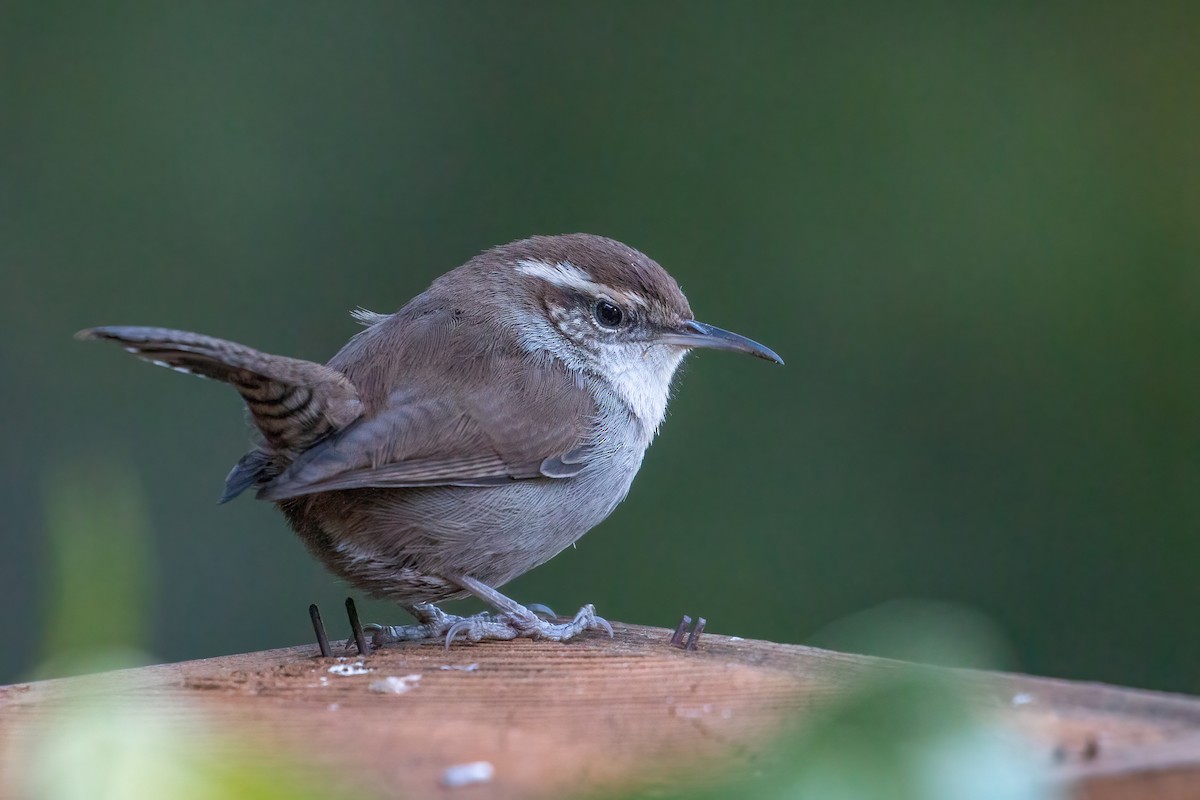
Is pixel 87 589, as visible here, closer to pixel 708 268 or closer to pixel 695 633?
pixel 695 633

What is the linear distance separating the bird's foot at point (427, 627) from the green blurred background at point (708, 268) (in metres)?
2.85

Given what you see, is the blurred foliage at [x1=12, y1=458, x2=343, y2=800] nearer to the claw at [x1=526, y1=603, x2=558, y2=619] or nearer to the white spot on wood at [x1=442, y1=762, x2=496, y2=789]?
the white spot on wood at [x1=442, y1=762, x2=496, y2=789]

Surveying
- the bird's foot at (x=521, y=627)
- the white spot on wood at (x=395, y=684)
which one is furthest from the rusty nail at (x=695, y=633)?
the white spot on wood at (x=395, y=684)

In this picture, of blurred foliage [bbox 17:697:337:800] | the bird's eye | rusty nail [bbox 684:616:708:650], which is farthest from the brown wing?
blurred foliage [bbox 17:697:337:800]

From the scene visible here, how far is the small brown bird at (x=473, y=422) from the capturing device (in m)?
3.40

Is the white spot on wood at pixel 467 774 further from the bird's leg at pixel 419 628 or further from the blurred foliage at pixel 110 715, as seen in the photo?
the bird's leg at pixel 419 628

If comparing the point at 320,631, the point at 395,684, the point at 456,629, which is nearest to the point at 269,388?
the point at 320,631

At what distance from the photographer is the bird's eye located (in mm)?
4133

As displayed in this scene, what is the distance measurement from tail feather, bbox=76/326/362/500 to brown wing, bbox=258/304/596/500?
6 centimetres

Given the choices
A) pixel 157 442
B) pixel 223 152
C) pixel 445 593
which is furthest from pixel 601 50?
pixel 445 593

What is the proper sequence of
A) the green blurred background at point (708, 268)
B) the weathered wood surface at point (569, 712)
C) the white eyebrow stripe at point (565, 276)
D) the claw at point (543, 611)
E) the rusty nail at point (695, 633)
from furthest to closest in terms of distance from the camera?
the green blurred background at point (708, 268) < the white eyebrow stripe at point (565, 276) < the claw at point (543, 611) < the rusty nail at point (695, 633) < the weathered wood surface at point (569, 712)

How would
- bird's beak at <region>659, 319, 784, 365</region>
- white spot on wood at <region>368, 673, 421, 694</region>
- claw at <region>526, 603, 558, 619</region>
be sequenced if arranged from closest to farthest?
white spot on wood at <region>368, 673, 421, 694</region> → claw at <region>526, 603, 558, 619</region> → bird's beak at <region>659, 319, 784, 365</region>

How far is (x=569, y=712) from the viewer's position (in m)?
2.36

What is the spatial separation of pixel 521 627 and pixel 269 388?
2.85 ft
